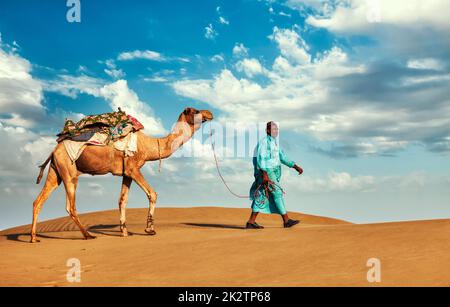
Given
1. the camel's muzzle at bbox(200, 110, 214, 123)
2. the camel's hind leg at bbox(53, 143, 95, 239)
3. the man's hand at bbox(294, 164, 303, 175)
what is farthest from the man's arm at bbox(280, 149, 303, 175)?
the camel's hind leg at bbox(53, 143, 95, 239)

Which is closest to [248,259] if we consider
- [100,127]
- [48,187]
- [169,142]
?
[169,142]

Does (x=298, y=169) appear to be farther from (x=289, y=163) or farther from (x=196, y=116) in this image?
(x=196, y=116)

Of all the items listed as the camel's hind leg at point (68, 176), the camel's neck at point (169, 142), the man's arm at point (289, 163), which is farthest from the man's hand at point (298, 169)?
the camel's hind leg at point (68, 176)

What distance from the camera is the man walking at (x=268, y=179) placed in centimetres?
1219

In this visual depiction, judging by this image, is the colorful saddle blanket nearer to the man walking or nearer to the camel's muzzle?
the camel's muzzle

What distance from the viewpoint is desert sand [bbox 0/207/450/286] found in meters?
6.41

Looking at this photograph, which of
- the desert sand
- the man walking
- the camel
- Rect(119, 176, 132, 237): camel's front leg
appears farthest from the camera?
Rect(119, 176, 132, 237): camel's front leg

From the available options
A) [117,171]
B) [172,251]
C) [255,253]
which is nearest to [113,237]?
[117,171]

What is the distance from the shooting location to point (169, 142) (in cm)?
1291

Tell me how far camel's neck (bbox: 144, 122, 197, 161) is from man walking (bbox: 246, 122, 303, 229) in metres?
1.91

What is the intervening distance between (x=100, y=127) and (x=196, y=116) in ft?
8.15

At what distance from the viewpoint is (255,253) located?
8195mm

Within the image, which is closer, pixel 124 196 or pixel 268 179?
pixel 268 179
